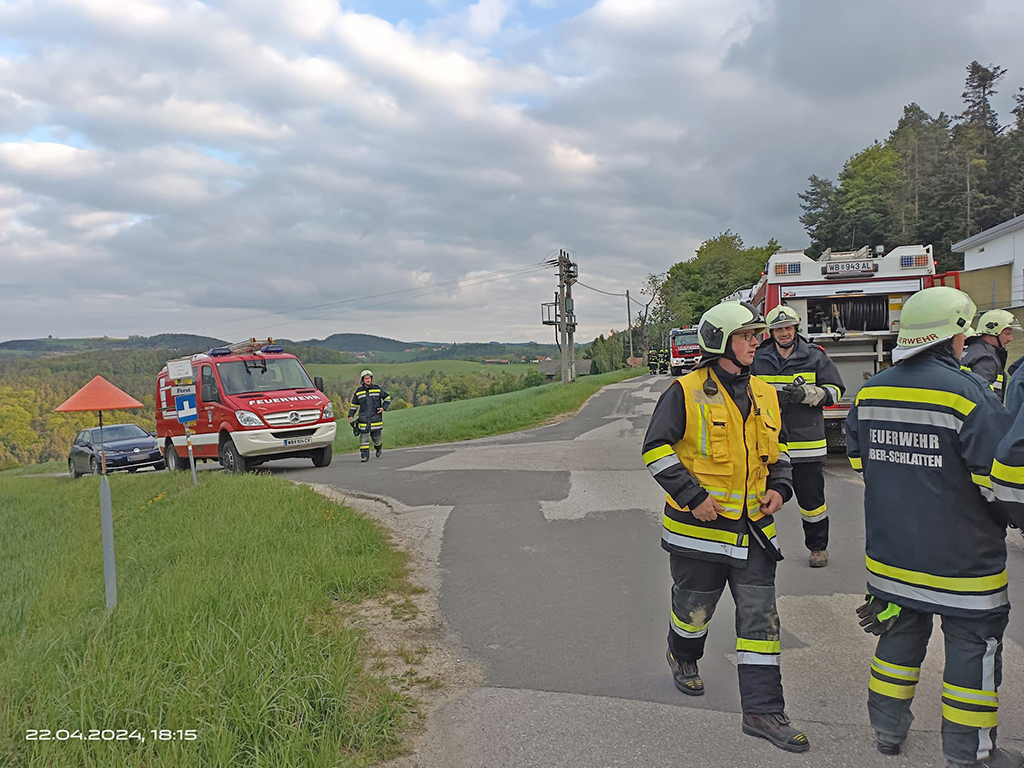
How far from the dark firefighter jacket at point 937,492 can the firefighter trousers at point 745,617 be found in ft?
1.72

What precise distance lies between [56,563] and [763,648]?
680cm

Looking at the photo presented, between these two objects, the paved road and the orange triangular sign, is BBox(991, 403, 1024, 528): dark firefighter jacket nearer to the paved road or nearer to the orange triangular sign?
the paved road

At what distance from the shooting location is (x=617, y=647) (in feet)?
15.5

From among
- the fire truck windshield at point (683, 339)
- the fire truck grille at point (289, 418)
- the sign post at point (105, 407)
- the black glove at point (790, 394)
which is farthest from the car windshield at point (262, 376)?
the fire truck windshield at point (683, 339)

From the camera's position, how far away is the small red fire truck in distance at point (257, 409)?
556 inches

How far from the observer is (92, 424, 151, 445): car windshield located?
22.2m

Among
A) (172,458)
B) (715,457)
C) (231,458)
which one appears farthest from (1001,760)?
(172,458)

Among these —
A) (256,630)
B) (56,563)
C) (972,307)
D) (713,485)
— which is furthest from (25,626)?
(972,307)

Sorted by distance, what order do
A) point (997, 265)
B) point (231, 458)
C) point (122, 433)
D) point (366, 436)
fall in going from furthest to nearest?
point (997, 265) < point (122, 433) < point (366, 436) < point (231, 458)

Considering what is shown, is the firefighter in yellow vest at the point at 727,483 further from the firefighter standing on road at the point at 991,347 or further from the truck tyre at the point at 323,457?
the truck tyre at the point at 323,457

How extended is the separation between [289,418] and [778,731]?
1219 cm

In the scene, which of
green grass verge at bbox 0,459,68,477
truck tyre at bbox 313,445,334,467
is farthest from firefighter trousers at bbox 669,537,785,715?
green grass verge at bbox 0,459,68,477

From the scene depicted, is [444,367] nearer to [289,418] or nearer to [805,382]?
[289,418]

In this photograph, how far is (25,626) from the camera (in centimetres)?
520
